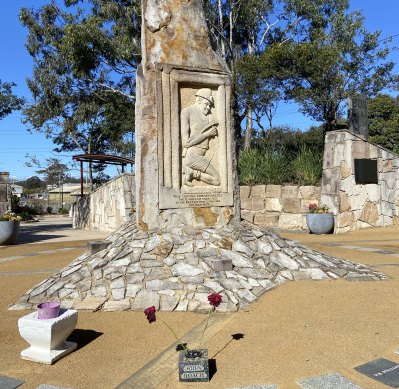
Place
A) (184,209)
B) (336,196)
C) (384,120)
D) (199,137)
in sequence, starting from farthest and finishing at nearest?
(384,120) < (336,196) < (199,137) < (184,209)

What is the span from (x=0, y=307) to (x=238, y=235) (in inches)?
115

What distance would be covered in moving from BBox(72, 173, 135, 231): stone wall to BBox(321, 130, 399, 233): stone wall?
5.27m

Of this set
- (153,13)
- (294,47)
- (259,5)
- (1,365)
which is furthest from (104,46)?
(1,365)

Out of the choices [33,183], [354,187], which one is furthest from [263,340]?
[33,183]

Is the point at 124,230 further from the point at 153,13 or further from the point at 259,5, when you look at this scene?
the point at 259,5

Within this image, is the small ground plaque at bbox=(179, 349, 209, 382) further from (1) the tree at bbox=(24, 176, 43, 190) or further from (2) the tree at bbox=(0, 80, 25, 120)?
(1) the tree at bbox=(24, 176, 43, 190)

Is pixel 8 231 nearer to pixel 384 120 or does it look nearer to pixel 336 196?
pixel 336 196

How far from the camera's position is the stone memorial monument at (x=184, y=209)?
14.3ft

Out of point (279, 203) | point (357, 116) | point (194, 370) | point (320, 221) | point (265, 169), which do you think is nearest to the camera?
point (194, 370)

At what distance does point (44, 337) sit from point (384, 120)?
26.7 m

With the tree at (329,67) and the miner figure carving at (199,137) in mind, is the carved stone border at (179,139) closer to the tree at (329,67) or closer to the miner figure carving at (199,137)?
the miner figure carving at (199,137)

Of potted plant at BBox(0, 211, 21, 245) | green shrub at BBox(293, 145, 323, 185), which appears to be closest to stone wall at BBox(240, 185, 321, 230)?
green shrub at BBox(293, 145, 323, 185)

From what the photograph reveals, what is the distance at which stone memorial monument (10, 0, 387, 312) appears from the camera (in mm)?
4367

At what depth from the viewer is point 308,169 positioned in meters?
11.2
